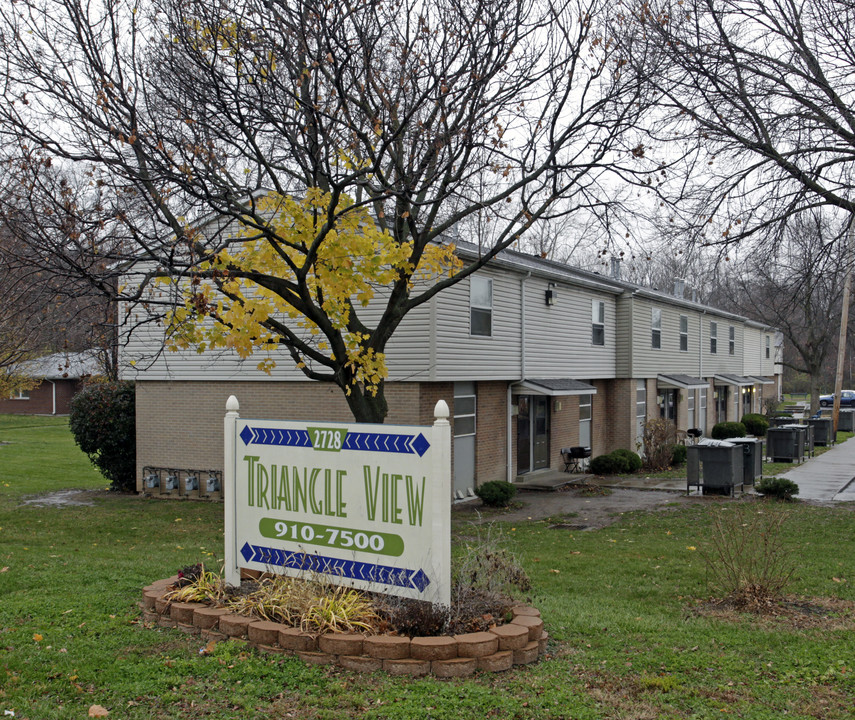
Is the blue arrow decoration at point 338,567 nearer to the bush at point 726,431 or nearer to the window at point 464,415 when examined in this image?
the window at point 464,415

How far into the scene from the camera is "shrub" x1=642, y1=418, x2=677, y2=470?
80.6 ft

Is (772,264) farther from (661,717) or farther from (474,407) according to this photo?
(661,717)

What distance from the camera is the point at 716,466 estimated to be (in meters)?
17.9

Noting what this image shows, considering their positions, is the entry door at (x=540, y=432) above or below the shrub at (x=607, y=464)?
above

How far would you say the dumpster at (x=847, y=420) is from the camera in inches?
1596

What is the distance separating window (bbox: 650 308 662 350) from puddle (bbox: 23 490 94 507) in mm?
19018

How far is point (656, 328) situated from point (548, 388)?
34.3ft

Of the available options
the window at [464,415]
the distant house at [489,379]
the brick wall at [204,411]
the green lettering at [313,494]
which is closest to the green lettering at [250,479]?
the green lettering at [313,494]

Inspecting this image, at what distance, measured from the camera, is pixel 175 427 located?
20.2m

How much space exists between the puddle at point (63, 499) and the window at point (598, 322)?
15.1 m

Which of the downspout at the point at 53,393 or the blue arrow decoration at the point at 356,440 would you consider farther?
the downspout at the point at 53,393

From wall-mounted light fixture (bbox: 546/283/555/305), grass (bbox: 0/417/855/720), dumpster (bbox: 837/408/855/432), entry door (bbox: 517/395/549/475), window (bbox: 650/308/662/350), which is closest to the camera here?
grass (bbox: 0/417/855/720)

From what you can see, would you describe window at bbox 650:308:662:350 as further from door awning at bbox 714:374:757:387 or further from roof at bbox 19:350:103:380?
roof at bbox 19:350:103:380

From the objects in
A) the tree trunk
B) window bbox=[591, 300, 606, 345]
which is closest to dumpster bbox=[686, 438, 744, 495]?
window bbox=[591, 300, 606, 345]
